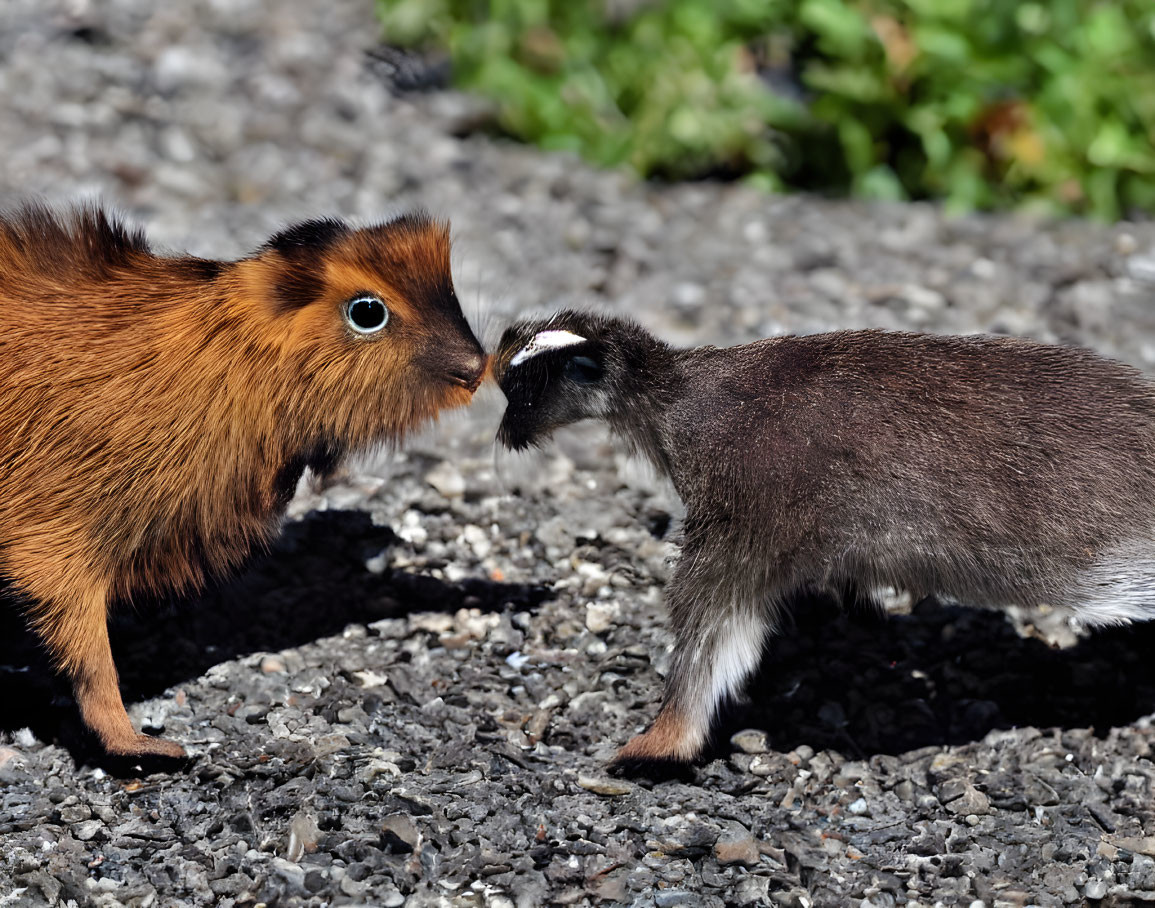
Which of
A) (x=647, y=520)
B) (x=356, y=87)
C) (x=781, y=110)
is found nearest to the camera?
(x=647, y=520)

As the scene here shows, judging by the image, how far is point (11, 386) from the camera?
338 centimetres

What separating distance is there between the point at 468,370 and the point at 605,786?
3.96 ft

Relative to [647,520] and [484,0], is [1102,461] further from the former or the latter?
[484,0]

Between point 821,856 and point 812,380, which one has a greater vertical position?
point 812,380

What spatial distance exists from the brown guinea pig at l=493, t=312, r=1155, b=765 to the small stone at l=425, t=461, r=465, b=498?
116cm

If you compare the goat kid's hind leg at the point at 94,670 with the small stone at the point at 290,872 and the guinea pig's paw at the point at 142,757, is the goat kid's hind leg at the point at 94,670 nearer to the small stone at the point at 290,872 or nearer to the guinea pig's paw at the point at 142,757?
the guinea pig's paw at the point at 142,757

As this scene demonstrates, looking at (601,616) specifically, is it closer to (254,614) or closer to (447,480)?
(447,480)

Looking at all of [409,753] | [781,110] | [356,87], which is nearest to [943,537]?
[409,753]

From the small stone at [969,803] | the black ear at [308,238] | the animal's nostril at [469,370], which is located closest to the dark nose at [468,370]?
the animal's nostril at [469,370]

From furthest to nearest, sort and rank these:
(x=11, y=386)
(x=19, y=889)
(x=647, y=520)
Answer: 1. (x=647, y=520)
2. (x=11, y=386)
3. (x=19, y=889)

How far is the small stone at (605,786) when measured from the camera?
3580 mm

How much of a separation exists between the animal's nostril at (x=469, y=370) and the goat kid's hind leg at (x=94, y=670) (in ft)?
3.67

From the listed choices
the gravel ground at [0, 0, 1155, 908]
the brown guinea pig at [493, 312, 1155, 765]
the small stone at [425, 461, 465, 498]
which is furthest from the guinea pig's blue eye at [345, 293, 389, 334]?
the small stone at [425, 461, 465, 498]

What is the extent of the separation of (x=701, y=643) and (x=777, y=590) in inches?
10.1
